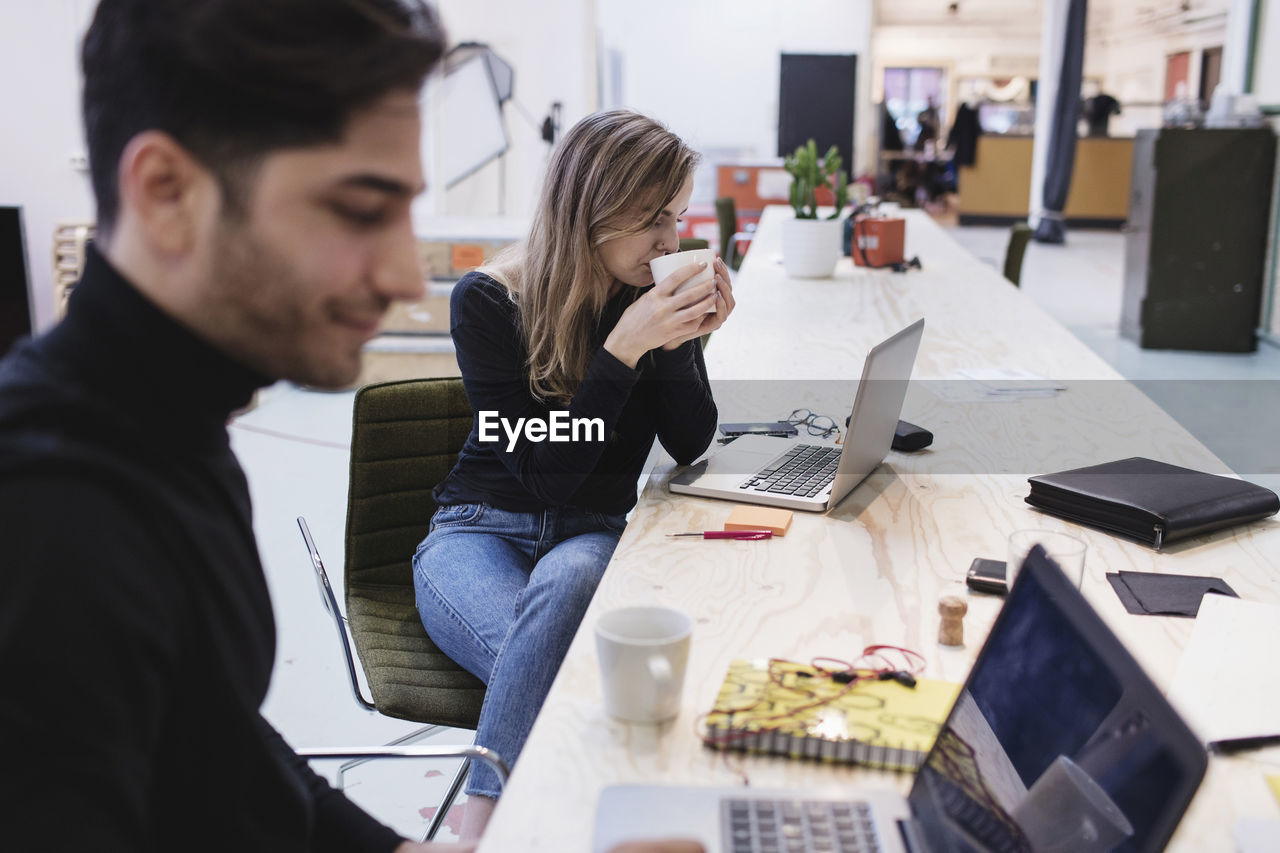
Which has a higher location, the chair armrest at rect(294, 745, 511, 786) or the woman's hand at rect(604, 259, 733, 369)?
the woman's hand at rect(604, 259, 733, 369)

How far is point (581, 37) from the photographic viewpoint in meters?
5.47

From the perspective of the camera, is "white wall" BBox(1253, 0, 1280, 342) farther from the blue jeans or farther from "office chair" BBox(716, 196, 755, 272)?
the blue jeans

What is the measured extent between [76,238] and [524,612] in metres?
4.18

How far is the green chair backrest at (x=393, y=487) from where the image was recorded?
6.08 feet

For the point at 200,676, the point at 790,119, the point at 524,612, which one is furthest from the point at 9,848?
the point at 790,119

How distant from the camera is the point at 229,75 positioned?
687 mm

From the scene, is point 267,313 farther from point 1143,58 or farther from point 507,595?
point 1143,58

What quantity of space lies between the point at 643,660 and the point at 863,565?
504 millimetres

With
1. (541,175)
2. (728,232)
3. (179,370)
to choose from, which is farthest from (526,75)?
(179,370)

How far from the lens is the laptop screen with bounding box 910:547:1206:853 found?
2.21 ft

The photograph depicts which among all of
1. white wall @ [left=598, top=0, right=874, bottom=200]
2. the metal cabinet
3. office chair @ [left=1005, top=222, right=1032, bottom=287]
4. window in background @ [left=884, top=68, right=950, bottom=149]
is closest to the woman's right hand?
office chair @ [left=1005, top=222, right=1032, bottom=287]

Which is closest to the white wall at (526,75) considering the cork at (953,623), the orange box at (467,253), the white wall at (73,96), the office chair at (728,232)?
the white wall at (73,96)

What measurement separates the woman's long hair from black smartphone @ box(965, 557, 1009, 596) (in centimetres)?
73

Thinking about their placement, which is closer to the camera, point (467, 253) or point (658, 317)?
point (658, 317)
